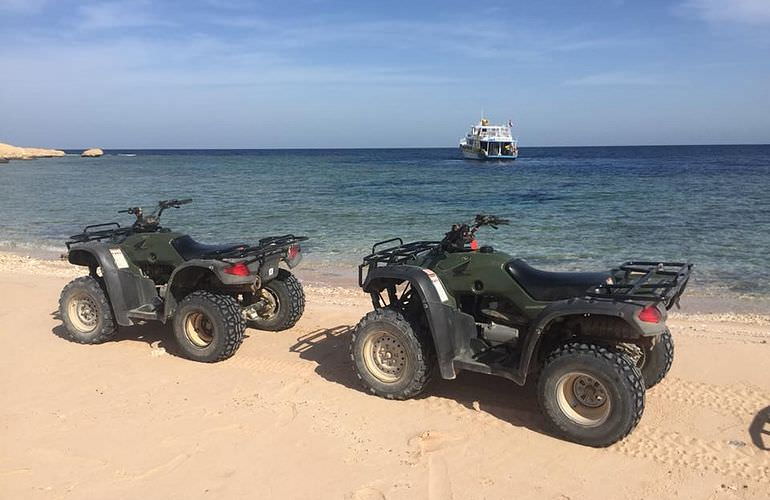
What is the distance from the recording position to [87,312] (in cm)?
656

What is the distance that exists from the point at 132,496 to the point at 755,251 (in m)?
13.6

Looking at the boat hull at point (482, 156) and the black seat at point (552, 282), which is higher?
the boat hull at point (482, 156)

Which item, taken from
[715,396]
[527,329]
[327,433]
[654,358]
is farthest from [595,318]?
[327,433]

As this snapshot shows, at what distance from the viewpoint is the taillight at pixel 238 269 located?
566cm

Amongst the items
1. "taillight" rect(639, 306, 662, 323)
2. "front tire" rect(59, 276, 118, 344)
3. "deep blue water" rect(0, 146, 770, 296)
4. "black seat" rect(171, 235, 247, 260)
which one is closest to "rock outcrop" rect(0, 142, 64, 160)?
"deep blue water" rect(0, 146, 770, 296)

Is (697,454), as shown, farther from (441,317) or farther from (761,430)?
(441,317)

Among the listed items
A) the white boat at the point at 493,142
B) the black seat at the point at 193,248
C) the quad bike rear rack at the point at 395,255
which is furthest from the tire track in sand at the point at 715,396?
the white boat at the point at 493,142

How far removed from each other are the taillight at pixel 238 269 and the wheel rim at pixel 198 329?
1.82 feet

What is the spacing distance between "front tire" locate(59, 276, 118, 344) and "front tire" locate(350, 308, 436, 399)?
9.89ft

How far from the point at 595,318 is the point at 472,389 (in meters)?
1.39

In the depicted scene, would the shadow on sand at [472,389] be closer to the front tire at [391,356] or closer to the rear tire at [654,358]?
the front tire at [391,356]

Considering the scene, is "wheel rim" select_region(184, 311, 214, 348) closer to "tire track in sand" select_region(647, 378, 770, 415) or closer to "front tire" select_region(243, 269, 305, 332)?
"front tire" select_region(243, 269, 305, 332)

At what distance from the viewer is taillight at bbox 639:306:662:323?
3.79m

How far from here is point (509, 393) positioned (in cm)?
501
